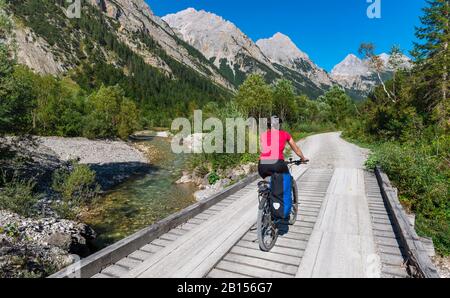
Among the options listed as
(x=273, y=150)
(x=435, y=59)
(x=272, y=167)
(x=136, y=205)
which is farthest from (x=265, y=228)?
(x=435, y=59)

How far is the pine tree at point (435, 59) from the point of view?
20.1 m

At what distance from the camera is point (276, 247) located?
5102 millimetres

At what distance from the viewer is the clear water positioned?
11.1 m

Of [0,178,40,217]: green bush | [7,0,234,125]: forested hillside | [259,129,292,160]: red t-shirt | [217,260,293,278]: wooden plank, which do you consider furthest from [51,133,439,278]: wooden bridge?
[7,0,234,125]: forested hillside

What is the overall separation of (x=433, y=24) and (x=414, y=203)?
23758 millimetres

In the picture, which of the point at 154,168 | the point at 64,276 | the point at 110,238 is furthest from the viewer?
the point at 154,168

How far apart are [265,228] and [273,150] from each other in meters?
1.46

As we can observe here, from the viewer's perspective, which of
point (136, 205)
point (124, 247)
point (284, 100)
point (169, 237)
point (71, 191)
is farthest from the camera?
point (284, 100)

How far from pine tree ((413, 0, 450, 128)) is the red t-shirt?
17.9 meters

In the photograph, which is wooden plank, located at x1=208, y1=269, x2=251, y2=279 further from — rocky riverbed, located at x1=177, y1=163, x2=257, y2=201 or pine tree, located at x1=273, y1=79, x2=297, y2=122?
pine tree, located at x1=273, y1=79, x2=297, y2=122

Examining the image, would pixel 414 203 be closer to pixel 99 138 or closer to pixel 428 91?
pixel 428 91

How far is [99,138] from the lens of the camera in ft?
129

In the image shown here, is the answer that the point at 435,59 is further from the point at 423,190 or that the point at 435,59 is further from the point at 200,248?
the point at 200,248
